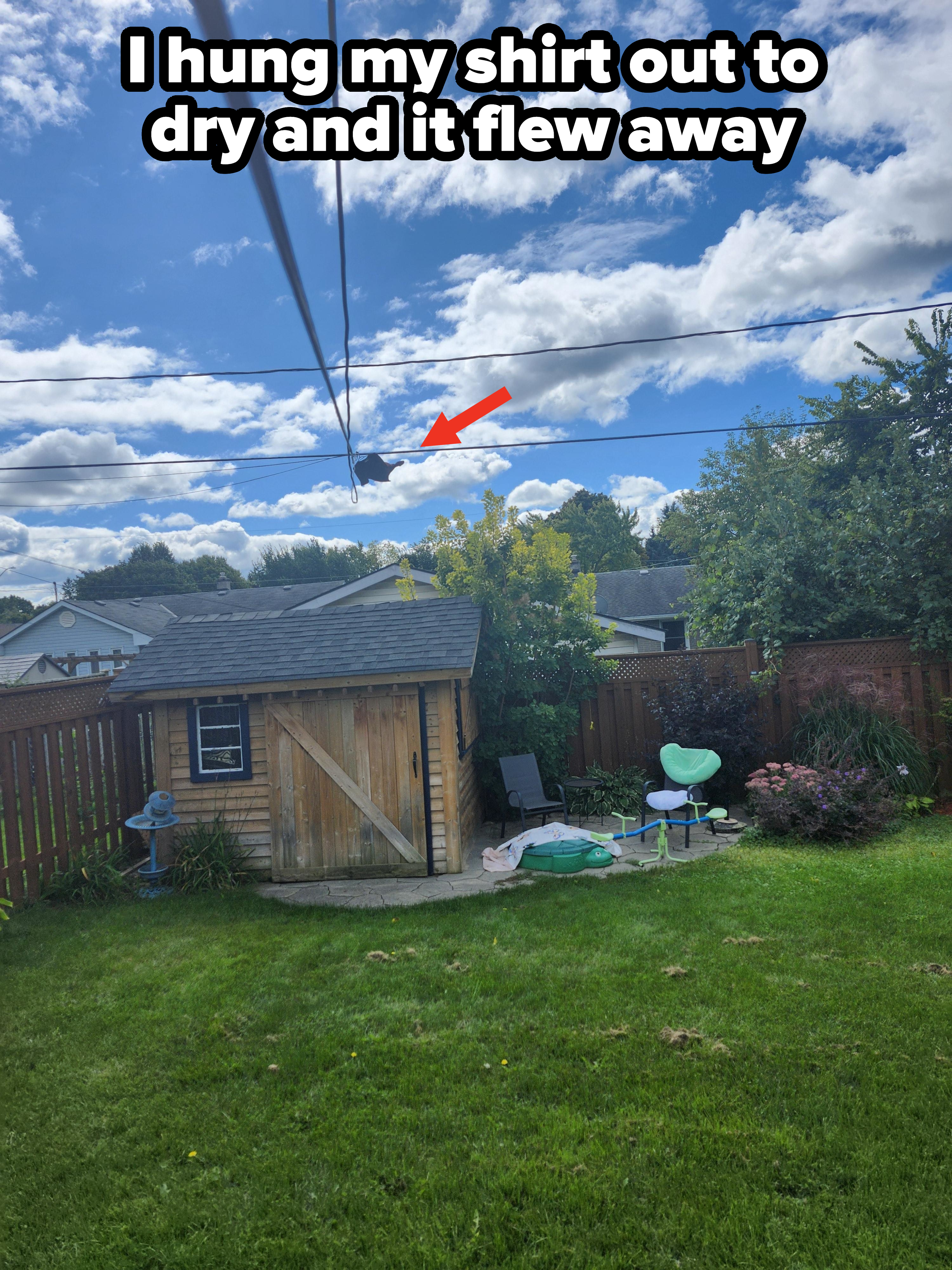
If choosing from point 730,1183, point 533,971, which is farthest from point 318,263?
point 730,1183

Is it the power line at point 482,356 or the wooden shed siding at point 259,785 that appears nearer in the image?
the wooden shed siding at point 259,785

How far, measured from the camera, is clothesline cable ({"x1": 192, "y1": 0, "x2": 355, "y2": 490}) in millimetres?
1851

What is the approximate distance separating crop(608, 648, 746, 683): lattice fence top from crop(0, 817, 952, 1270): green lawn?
393 centimetres

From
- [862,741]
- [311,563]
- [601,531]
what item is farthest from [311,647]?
[311,563]

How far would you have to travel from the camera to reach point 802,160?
23.8 feet

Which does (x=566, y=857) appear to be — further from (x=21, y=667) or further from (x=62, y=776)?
(x=21, y=667)

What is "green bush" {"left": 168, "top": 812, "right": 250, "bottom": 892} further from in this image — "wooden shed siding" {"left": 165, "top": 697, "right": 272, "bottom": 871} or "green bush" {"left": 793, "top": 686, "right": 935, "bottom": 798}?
"green bush" {"left": 793, "top": 686, "right": 935, "bottom": 798}

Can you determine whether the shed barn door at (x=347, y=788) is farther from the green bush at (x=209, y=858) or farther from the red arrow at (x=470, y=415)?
the red arrow at (x=470, y=415)

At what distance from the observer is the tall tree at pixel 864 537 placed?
8359 mm

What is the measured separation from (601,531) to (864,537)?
36512mm

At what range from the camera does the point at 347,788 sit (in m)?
6.50

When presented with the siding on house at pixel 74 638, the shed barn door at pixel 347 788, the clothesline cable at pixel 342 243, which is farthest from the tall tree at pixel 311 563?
the clothesline cable at pixel 342 243

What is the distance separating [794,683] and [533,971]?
5.75 m

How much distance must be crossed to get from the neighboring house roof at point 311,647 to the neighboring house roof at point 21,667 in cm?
1762
